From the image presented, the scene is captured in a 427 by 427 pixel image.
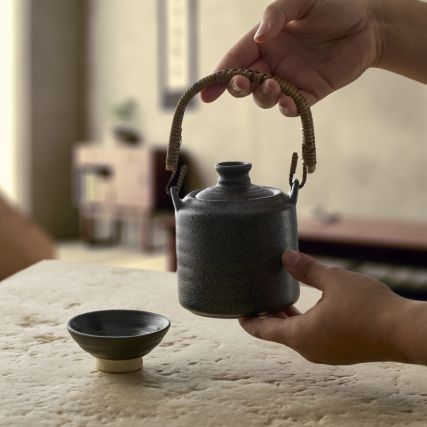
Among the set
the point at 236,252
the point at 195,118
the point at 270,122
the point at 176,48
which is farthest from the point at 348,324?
the point at 176,48

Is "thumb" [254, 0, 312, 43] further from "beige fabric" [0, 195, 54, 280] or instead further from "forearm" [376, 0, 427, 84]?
"beige fabric" [0, 195, 54, 280]

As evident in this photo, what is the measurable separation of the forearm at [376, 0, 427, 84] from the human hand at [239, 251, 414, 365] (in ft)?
2.44

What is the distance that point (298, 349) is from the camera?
1.08 metres

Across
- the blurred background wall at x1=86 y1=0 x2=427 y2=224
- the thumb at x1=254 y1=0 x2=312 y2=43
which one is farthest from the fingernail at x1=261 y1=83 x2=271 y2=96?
the blurred background wall at x1=86 y1=0 x2=427 y2=224

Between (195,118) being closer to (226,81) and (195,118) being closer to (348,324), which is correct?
(226,81)

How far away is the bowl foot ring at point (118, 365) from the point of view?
1.16 meters

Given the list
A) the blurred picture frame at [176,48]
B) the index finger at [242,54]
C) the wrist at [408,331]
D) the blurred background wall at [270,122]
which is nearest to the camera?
the wrist at [408,331]

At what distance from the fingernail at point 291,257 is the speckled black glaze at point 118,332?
0.24 metres

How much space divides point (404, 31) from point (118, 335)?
96cm

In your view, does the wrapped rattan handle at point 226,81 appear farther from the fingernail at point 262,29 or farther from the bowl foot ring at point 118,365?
the bowl foot ring at point 118,365

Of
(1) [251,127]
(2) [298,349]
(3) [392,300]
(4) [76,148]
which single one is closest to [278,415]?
(2) [298,349]

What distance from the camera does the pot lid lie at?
1.17 metres

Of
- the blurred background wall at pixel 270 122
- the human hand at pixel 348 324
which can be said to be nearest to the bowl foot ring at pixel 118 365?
the human hand at pixel 348 324

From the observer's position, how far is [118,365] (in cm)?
116
